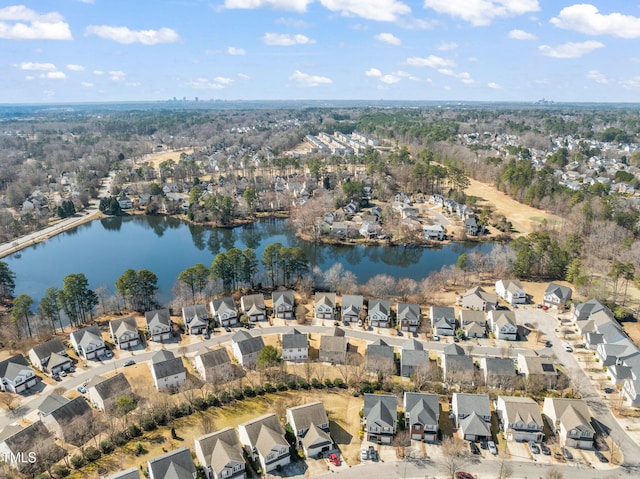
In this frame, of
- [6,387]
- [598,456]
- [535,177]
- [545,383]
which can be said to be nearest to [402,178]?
[535,177]

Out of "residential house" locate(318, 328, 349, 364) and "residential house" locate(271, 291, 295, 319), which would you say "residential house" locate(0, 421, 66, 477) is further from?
"residential house" locate(271, 291, 295, 319)

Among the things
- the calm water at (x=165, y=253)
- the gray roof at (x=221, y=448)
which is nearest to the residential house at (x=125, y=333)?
the calm water at (x=165, y=253)

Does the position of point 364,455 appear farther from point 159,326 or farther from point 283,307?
point 159,326

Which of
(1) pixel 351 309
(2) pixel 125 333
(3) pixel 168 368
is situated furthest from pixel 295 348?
(2) pixel 125 333

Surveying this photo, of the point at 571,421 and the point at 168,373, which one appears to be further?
the point at 168,373

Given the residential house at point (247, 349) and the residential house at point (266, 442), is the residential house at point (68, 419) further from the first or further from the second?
the residential house at point (247, 349)
